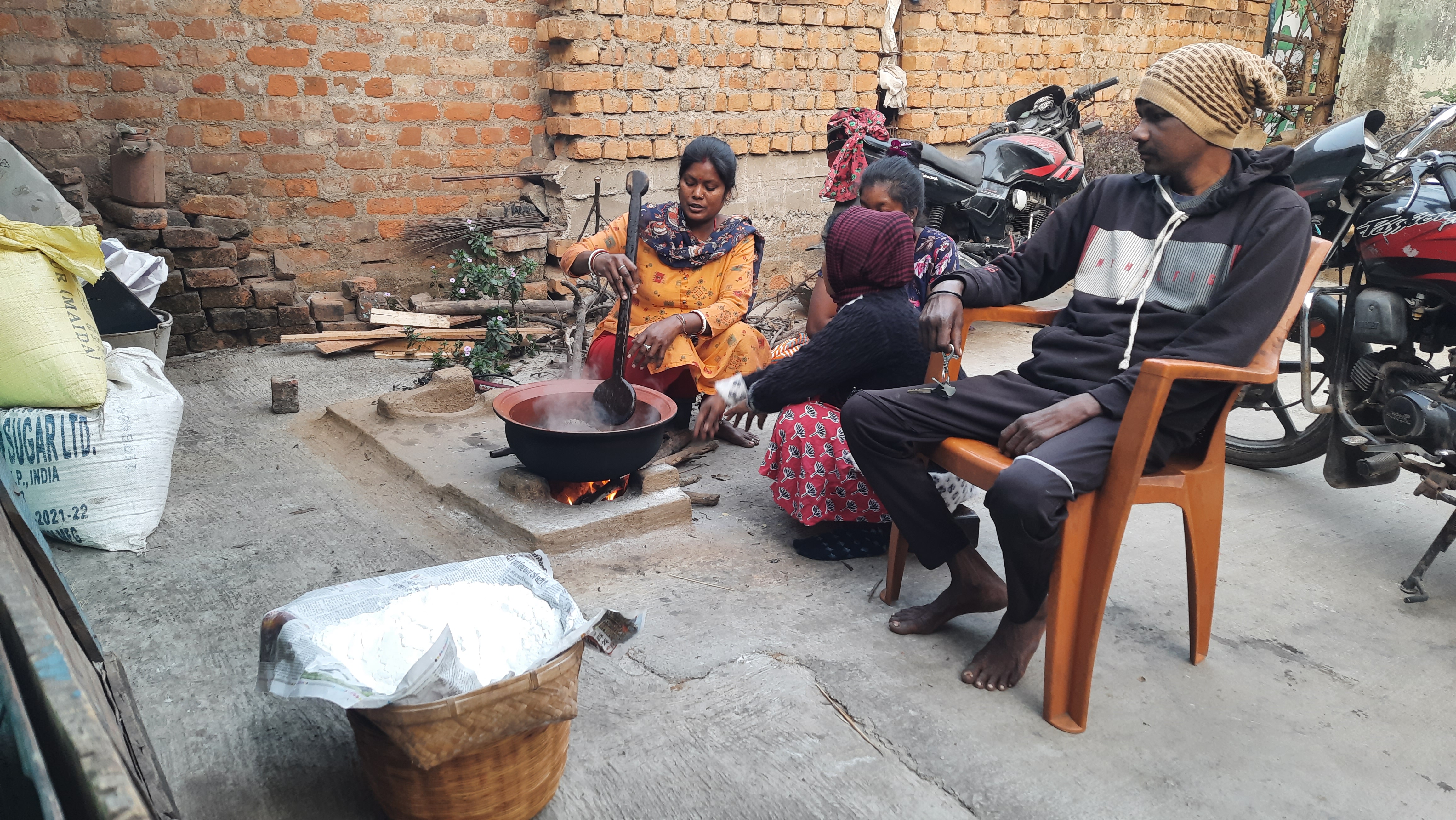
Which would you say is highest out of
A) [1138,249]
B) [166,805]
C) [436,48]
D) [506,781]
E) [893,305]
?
[436,48]

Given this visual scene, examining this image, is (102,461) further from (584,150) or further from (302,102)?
(584,150)

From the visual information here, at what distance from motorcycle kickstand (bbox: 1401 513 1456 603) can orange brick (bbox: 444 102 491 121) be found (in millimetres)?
4964

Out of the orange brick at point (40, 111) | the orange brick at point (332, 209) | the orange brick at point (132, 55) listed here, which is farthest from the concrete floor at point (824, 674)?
the orange brick at point (132, 55)

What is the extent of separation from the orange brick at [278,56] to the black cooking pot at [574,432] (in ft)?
9.34

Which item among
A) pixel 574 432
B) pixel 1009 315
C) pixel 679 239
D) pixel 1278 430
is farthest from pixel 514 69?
pixel 1278 430

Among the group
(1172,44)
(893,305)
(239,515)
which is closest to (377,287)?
(239,515)

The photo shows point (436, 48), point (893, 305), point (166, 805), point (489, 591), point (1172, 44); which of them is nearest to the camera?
point (166, 805)

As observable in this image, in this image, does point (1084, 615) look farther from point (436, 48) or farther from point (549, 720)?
point (436, 48)

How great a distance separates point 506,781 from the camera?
1748 mm

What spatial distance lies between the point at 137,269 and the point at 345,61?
1.70m

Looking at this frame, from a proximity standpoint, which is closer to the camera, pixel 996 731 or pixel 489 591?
pixel 489 591

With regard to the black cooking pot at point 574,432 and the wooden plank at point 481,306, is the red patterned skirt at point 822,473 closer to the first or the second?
the black cooking pot at point 574,432

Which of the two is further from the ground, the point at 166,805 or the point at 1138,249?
the point at 1138,249

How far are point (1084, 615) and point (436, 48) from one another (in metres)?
4.75
